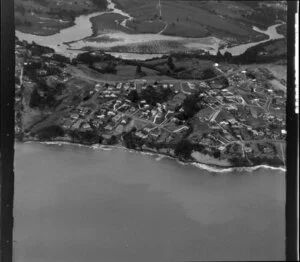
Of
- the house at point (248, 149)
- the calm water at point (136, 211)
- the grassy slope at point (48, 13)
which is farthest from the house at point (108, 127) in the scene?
the house at point (248, 149)

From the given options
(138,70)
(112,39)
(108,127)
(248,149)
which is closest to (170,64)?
(138,70)

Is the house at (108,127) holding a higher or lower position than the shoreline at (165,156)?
higher

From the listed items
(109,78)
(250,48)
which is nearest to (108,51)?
(109,78)

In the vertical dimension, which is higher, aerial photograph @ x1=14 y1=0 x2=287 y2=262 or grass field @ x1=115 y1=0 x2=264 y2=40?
grass field @ x1=115 y1=0 x2=264 y2=40

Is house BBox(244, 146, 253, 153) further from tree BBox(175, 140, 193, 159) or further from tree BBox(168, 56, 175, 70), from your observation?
tree BBox(168, 56, 175, 70)

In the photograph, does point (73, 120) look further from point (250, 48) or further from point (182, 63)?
point (250, 48)

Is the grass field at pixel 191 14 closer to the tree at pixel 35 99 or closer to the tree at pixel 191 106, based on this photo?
the tree at pixel 191 106

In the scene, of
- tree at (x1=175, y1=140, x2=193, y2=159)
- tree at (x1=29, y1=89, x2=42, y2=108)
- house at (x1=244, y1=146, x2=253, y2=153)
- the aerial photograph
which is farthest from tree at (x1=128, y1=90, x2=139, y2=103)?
house at (x1=244, y1=146, x2=253, y2=153)

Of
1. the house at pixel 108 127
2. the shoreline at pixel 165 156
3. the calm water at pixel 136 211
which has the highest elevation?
the house at pixel 108 127
